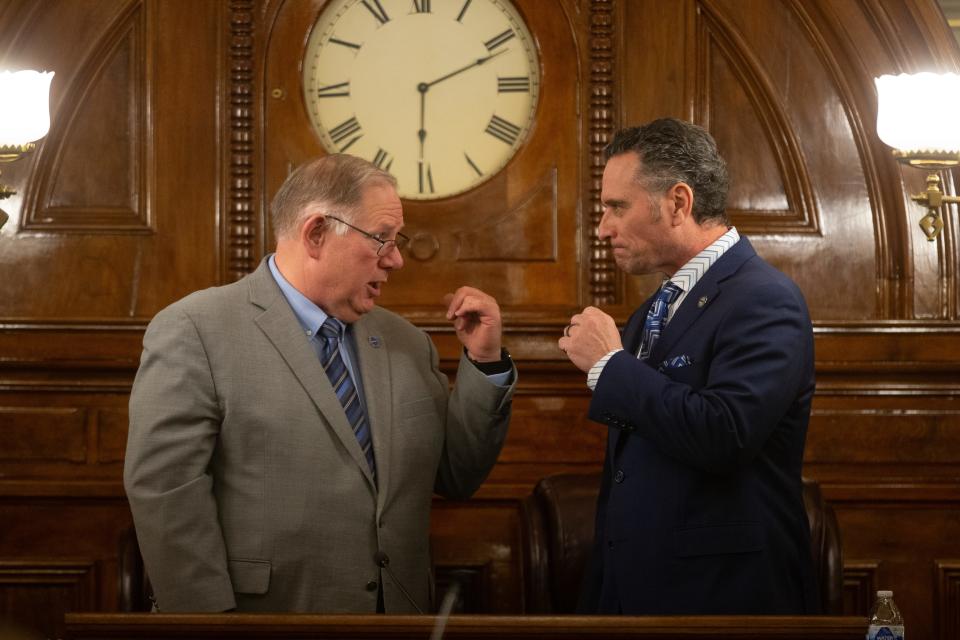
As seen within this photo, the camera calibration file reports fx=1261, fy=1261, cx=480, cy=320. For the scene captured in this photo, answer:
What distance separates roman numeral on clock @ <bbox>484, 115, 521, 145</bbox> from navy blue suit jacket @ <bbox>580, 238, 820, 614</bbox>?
4.73ft

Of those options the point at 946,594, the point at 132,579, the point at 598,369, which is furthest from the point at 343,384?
the point at 946,594

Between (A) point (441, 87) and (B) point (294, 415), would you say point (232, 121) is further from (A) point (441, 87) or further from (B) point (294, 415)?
(B) point (294, 415)

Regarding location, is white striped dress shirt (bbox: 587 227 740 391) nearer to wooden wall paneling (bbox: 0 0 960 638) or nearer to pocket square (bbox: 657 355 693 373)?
pocket square (bbox: 657 355 693 373)

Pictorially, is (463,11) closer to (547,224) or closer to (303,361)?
(547,224)

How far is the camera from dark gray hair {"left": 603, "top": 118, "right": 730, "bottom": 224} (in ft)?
8.89

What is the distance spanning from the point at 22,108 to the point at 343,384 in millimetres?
1385

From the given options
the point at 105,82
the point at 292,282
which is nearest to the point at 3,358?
the point at 105,82

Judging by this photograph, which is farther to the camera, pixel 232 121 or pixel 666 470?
pixel 232 121

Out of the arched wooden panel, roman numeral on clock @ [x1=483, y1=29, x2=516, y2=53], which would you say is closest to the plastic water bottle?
roman numeral on clock @ [x1=483, y1=29, x2=516, y2=53]

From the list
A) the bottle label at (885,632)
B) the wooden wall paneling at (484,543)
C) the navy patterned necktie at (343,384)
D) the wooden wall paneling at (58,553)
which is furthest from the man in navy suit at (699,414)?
the wooden wall paneling at (58,553)

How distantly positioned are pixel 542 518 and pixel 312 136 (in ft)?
4.85

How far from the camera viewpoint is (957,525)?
3.88 m

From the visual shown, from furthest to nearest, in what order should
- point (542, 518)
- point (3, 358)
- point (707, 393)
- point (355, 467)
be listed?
1. point (3, 358)
2. point (542, 518)
3. point (355, 467)
4. point (707, 393)

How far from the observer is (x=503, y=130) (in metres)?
3.96
